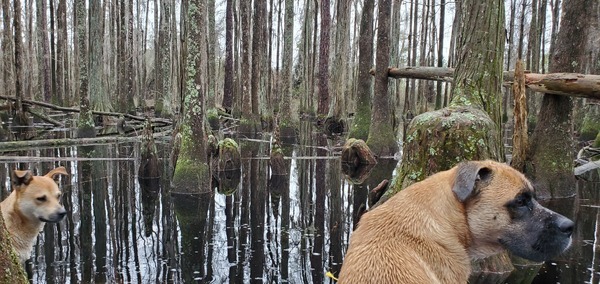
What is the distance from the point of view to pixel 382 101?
13.1m

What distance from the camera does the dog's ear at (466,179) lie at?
2.22 metres

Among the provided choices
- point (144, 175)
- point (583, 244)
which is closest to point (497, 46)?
point (583, 244)

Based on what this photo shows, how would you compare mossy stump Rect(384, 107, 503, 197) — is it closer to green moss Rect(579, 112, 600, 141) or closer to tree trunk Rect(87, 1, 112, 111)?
green moss Rect(579, 112, 600, 141)

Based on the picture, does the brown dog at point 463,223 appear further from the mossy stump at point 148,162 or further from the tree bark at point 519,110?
the mossy stump at point 148,162

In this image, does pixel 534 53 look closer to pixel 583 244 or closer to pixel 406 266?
pixel 583 244

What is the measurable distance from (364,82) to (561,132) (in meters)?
7.52

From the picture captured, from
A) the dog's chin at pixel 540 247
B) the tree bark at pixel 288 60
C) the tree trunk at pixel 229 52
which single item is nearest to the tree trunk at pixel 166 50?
the tree trunk at pixel 229 52

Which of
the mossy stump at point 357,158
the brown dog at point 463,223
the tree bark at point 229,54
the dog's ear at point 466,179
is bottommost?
the mossy stump at point 357,158

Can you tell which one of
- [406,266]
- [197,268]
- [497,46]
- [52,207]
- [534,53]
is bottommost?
[197,268]

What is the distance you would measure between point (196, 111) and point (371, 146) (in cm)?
579

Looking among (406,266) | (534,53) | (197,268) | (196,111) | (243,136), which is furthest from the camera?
(534,53)

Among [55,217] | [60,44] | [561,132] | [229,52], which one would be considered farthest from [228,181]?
[60,44]

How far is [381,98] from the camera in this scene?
514 inches

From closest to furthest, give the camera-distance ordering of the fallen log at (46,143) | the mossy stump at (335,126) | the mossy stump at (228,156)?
1. the mossy stump at (228,156)
2. the fallen log at (46,143)
3. the mossy stump at (335,126)
